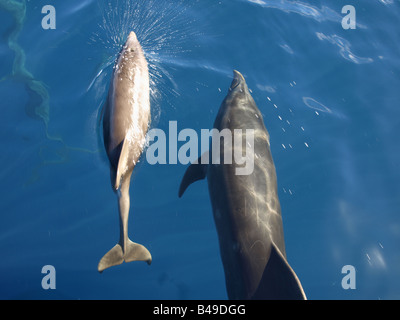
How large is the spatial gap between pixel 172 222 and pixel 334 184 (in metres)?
3.27

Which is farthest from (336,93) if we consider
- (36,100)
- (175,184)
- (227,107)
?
(36,100)

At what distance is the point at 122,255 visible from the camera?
580 cm

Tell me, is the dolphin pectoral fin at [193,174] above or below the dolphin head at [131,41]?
below

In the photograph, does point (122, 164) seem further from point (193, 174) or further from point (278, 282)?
point (278, 282)

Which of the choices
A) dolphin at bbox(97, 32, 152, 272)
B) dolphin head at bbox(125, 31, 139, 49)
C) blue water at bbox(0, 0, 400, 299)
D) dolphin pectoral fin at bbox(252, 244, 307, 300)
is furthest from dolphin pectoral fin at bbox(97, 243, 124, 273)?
dolphin head at bbox(125, 31, 139, 49)

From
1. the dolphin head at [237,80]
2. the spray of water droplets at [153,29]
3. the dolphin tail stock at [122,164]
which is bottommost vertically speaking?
the dolphin tail stock at [122,164]

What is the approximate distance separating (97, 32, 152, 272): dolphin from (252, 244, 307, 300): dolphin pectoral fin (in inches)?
78.8

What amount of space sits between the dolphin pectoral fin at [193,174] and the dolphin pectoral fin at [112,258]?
1464 millimetres

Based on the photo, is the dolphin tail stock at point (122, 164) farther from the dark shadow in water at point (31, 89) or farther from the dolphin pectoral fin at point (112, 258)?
the dark shadow in water at point (31, 89)

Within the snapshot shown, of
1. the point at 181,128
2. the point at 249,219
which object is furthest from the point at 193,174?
the point at 249,219

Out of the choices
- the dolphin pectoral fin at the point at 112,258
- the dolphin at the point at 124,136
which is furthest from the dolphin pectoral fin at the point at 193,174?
the dolphin pectoral fin at the point at 112,258

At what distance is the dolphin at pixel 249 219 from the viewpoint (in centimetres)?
465

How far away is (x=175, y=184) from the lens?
7.10m

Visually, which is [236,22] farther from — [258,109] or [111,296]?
[111,296]
